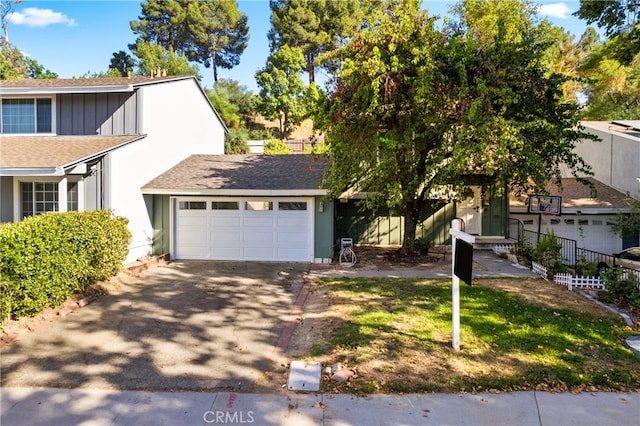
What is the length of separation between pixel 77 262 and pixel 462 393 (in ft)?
24.2

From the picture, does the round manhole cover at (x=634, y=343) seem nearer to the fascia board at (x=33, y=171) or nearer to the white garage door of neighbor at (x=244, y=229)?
the white garage door of neighbor at (x=244, y=229)

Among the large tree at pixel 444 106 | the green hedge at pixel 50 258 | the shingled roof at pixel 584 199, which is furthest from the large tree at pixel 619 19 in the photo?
the green hedge at pixel 50 258

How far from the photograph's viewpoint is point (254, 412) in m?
4.12

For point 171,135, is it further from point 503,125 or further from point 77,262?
point 503,125

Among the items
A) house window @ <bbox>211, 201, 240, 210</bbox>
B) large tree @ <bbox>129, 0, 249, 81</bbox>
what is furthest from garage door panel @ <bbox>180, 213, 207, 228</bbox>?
large tree @ <bbox>129, 0, 249, 81</bbox>

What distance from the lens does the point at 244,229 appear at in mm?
12453

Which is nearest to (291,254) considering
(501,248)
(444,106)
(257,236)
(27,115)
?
(257,236)

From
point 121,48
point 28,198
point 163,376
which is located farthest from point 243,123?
point 163,376

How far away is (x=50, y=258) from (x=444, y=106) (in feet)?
30.8

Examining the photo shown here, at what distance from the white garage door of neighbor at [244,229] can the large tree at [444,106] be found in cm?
218

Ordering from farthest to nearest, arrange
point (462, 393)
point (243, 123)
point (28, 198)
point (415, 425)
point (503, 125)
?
point (243, 123) < point (28, 198) < point (503, 125) < point (462, 393) < point (415, 425)

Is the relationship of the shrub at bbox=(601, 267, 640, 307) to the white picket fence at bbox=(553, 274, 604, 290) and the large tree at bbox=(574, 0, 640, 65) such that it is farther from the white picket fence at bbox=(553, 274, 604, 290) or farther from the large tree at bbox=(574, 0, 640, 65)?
the large tree at bbox=(574, 0, 640, 65)

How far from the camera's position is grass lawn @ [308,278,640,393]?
4770mm

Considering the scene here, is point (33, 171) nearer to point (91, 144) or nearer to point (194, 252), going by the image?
point (91, 144)
